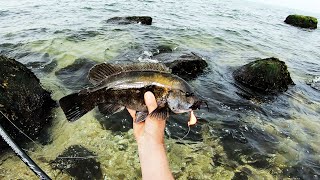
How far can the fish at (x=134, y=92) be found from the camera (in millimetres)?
3309

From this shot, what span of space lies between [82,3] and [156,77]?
2264 centimetres

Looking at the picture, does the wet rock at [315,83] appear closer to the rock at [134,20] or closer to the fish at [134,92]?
the fish at [134,92]

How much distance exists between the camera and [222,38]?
630 inches

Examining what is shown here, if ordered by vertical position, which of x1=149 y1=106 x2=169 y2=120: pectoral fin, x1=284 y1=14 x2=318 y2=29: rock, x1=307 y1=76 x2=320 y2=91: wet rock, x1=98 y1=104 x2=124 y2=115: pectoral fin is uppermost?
x1=149 y1=106 x2=169 y2=120: pectoral fin

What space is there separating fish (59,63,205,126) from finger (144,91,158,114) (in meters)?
0.05

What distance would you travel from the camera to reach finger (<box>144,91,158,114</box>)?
10.7 ft

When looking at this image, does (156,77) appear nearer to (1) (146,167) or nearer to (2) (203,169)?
(1) (146,167)

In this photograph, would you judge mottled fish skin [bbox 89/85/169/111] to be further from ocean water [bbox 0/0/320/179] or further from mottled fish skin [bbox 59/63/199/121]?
ocean water [bbox 0/0/320/179]

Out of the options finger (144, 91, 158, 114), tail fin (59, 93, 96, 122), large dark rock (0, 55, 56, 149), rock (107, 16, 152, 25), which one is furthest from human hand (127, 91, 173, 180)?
rock (107, 16, 152, 25)

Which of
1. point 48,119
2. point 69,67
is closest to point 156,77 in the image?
point 48,119

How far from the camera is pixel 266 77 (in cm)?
950

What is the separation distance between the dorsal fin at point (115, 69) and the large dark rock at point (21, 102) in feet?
8.75

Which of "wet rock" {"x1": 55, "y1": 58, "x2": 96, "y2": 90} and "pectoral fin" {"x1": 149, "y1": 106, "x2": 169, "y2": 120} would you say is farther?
"wet rock" {"x1": 55, "y1": 58, "x2": 96, "y2": 90}

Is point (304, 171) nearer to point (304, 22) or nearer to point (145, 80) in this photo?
point (145, 80)
